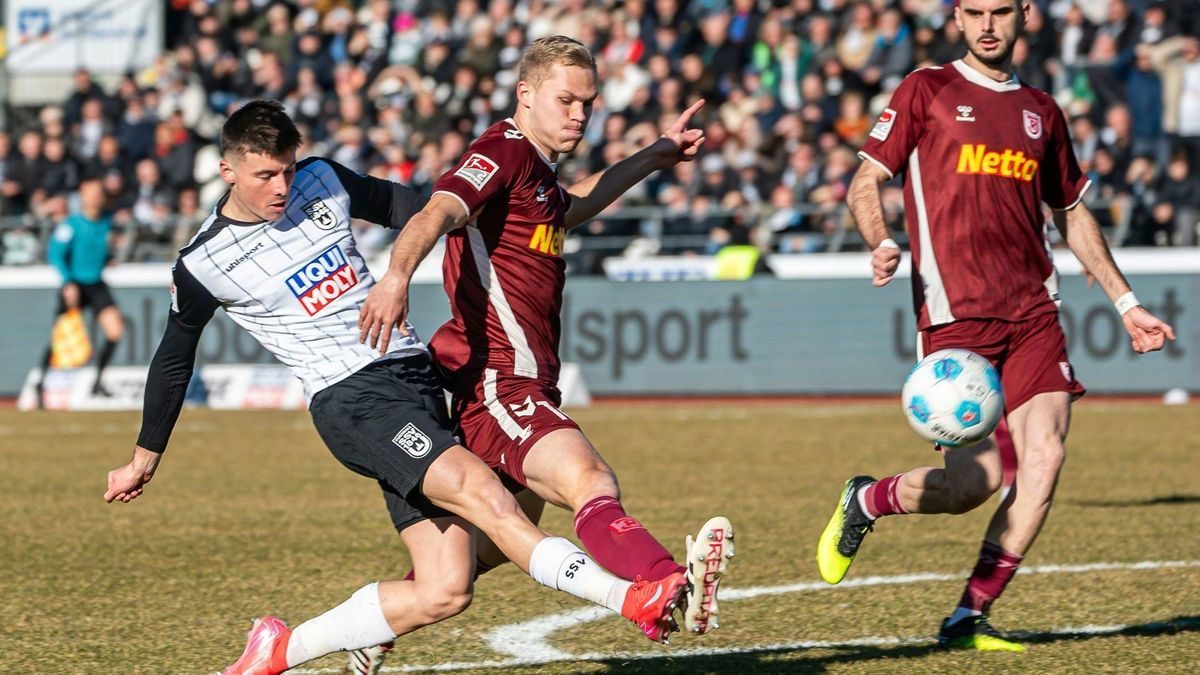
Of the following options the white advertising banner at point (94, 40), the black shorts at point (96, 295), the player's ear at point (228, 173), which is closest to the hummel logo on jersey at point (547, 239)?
the player's ear at point (228, 173)

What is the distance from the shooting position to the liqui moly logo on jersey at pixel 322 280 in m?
5.15

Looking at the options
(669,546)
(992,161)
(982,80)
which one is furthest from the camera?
(669,546)

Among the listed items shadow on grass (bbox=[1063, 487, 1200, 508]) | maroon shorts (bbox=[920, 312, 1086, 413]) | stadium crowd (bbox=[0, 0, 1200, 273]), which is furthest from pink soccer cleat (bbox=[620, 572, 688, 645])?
stadium crowd (bbox=[0, 0, 1200, 273])

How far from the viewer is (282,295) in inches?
202

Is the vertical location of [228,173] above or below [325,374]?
above

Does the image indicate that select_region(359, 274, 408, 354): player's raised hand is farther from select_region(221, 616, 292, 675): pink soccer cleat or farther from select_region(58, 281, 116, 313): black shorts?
select_region(58, 281, 116, 313): black shorts

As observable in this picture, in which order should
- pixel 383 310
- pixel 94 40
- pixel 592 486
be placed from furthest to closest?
pixel 94 40, pixel 592 486, pixel 383 310

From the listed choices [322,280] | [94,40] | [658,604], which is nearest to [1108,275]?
[658,604]

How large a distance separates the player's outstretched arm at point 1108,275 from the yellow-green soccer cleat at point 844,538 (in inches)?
41.6

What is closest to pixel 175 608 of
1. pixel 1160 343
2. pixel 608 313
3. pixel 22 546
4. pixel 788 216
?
pixel 22 546

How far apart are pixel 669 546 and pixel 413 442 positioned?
11.9 ft

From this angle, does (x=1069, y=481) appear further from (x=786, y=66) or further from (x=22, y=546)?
(x=786, y=66)

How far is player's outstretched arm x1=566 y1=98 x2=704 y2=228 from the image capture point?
5770mm

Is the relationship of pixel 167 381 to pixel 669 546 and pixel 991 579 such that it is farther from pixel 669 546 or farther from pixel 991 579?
pixel 669 546
